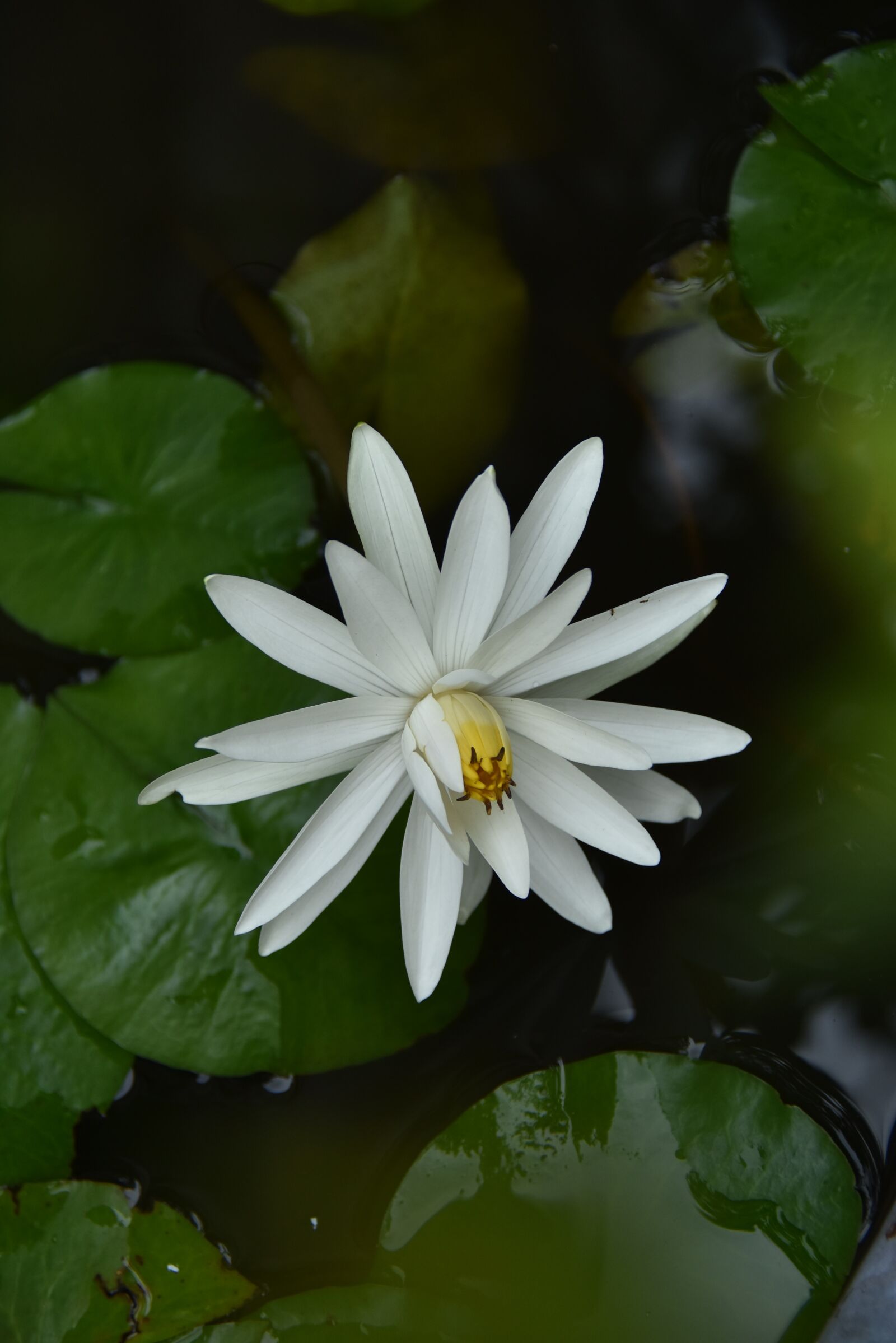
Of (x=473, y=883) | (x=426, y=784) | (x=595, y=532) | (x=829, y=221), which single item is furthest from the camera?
(x=595, y=532)

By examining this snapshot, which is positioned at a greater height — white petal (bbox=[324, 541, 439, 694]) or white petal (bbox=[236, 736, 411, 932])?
white petal (bbox=[324, 541, 439, 694])

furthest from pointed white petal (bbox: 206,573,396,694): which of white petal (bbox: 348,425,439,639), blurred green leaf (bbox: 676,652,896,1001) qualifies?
blurred green leaf (bbox: 676,652,896,1001)

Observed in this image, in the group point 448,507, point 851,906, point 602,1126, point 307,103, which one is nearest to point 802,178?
point 448,507

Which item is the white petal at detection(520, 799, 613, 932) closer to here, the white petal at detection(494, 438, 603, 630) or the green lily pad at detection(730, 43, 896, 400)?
the white petal at detection(494, 438, 603, 630)

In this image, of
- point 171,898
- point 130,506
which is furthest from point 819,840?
point 130,506

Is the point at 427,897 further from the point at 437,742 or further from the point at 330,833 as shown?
the point at 437,742

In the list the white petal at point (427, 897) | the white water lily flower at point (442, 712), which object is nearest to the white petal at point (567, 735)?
the white water lily flower at point (442, 712)

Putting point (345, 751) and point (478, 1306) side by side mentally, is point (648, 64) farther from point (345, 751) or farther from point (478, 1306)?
point (478, 1306)
